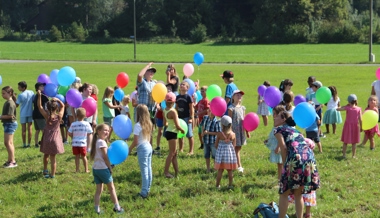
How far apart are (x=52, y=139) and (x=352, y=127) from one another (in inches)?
248

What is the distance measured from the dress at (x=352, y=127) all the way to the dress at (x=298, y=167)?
4126 mm

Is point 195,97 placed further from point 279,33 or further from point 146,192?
point 279,33

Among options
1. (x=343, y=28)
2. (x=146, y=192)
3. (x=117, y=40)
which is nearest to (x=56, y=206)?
(x=146, y=192)

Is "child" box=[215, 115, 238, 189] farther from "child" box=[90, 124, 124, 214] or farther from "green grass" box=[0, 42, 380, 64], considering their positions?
"green grass" box=[0, 42, 380, 64]

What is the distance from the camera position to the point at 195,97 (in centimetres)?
1401

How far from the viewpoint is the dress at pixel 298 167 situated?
7398 mm

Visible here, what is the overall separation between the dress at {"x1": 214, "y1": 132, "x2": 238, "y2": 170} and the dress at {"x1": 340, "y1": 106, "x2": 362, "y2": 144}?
337 cm

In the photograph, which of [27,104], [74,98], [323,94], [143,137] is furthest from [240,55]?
[143,137]

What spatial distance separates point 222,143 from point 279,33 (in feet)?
230

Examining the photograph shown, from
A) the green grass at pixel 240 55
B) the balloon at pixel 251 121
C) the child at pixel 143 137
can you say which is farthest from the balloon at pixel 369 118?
the green grass at pixel 240 55

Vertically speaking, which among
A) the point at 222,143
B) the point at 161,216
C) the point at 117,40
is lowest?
the point at 161,216

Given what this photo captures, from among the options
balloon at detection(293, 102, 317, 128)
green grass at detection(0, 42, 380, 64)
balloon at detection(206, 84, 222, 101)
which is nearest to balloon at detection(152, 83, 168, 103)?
balloon at detection(206, 84, 222, 101)

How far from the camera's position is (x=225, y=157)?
9.16 metres

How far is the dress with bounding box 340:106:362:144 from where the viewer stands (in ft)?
37.0
